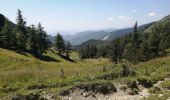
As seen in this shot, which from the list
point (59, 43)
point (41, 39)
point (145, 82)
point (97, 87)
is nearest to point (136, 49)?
point (41, 39)

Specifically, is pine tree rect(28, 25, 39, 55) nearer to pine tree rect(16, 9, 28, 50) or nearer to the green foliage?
pine tree rect(16, 9, 28, 50)

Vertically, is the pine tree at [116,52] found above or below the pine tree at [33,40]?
below

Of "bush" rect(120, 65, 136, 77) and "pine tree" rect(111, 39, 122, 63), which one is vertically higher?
"bush" rect(120, 65, 136, 77)

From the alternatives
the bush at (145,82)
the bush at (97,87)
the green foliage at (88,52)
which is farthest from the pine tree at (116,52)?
the bush at (97,87)

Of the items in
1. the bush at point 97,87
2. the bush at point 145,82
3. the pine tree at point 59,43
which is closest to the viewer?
the bush at point 97,87

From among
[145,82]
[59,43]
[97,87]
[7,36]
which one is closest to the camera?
[97,87]

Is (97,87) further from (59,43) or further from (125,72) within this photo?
(59,43)

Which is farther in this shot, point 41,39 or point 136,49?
point 41,39

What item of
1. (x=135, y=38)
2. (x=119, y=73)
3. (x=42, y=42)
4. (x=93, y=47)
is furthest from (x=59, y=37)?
(x=119, y=73)

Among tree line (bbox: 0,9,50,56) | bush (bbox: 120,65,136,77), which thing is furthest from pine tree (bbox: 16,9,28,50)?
bush (bbox: 120,65,136,77)

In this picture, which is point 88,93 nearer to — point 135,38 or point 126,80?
point 126,80

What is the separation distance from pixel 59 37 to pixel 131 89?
83.0m

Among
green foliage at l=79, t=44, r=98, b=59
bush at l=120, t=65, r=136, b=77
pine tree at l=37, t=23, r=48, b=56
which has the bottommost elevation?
green foliage at l=79, t=44, r=98, b=59

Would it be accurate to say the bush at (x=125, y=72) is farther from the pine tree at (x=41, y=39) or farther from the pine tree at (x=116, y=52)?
the pine tree at (x=116, y=52)
